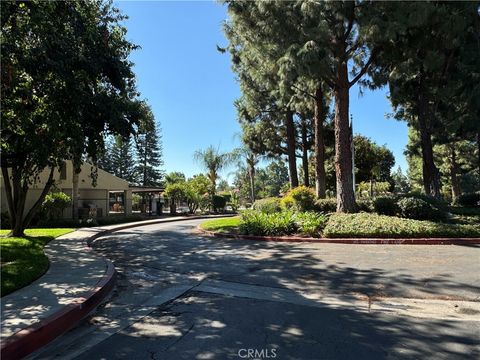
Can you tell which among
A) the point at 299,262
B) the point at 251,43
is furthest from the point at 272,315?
the point at 251,43

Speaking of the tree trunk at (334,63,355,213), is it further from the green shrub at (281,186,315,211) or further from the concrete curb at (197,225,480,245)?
the concrete curb at (197,225,480,245)

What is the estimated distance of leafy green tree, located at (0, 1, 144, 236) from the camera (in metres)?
8.15

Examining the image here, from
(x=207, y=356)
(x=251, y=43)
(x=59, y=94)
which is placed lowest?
(x=207, y=356)

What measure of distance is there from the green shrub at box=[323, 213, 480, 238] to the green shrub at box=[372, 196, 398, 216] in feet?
5.26

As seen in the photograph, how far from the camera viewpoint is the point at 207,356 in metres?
4.22

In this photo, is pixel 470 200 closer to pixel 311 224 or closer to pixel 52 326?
pixel 311 224

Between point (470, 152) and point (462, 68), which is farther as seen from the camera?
point (470, 152)

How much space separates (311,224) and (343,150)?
3.99 m

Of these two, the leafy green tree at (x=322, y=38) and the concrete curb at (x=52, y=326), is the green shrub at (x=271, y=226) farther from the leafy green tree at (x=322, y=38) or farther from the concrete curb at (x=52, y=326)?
the concrete curb at (x=52, y=326)

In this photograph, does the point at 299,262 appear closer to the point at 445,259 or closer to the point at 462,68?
the point at 445,259

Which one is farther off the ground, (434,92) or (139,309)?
(434,92)

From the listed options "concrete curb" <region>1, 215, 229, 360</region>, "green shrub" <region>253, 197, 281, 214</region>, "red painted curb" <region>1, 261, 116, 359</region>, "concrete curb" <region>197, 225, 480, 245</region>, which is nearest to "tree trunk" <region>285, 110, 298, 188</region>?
"green shrub" <region>253, 197, 281, 214</region>

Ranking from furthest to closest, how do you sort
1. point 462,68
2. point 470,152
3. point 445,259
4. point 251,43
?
point 470,152, point 462,68, point 251,43, point 445,259

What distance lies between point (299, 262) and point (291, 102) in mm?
13872
